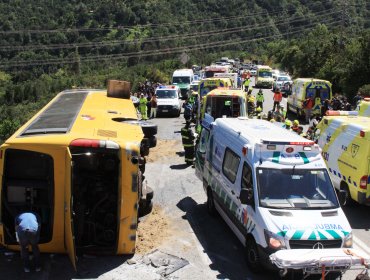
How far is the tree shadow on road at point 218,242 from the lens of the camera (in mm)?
8688

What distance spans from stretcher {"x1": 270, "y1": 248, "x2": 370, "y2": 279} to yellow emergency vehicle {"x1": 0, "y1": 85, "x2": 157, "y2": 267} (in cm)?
287

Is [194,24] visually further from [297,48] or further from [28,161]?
[28,161]

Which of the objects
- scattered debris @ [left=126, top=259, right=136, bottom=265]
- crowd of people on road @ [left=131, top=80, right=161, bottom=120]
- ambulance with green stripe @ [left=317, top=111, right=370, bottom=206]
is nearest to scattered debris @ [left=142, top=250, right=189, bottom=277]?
scattered debris @ [left=126, top=259, right=136, bottom=265]

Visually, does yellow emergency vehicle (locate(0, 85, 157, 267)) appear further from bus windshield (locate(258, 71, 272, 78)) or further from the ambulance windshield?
bus windshield (locate(258, 71, 272, 78))

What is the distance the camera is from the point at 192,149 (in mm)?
16406

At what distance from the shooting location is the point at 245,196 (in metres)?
8.57

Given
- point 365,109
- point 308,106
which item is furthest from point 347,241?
point 308,106

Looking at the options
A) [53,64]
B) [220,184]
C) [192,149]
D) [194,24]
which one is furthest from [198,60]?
[220,184]

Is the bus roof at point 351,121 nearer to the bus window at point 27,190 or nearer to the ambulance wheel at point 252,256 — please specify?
the ambulance wheel at point 252,256

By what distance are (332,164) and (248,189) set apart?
201 inches

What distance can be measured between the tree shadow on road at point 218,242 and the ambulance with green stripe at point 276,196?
13.7 inches

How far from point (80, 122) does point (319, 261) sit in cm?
531

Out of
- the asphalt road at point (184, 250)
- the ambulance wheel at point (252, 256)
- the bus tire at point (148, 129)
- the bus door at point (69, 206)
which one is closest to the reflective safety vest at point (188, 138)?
the asphalt road at point (184, 250)

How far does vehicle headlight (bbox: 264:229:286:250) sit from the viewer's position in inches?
307
